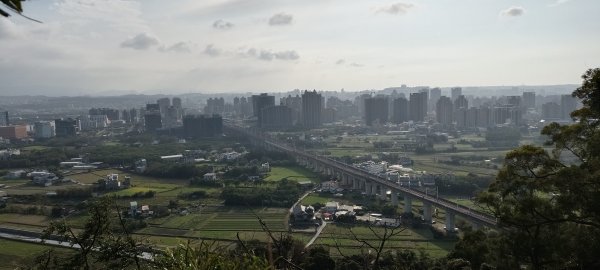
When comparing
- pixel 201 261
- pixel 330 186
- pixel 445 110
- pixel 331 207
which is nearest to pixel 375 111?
pixel 445 110

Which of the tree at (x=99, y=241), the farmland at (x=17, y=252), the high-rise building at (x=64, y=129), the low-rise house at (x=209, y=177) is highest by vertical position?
the tree at (x=99, y=241)

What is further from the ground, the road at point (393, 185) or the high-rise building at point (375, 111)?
the high-rise building at point (375, 111)

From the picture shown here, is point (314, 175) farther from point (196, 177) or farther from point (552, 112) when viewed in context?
point (552, 112)

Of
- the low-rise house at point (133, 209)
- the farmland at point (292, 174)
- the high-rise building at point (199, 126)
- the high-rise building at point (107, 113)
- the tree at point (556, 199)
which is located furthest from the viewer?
the high-rise building at point (107, 113)

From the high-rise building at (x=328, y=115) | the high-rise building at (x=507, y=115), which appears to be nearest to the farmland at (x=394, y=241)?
the high-rise building at (x=507, y=115)

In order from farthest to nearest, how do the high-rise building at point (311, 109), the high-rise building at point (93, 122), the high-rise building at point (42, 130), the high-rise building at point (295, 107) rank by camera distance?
the high-rise building at point (295, 107)
the high-rise building at point (93, 122)
the high-rise building at point (311, 109)
the high-rise building at point (42, 130)

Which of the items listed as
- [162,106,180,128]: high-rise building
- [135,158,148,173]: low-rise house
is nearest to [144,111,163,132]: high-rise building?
[162,106,180,128]: high-rise building

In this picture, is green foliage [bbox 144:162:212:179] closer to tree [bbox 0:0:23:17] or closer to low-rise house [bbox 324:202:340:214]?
low-rise house [bbox 324:202:340:214]

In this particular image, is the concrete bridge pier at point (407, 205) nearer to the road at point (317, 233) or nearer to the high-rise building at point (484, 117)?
the road at point (317, 233)

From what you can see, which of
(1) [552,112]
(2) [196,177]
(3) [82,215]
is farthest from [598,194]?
(1) [552,112]
